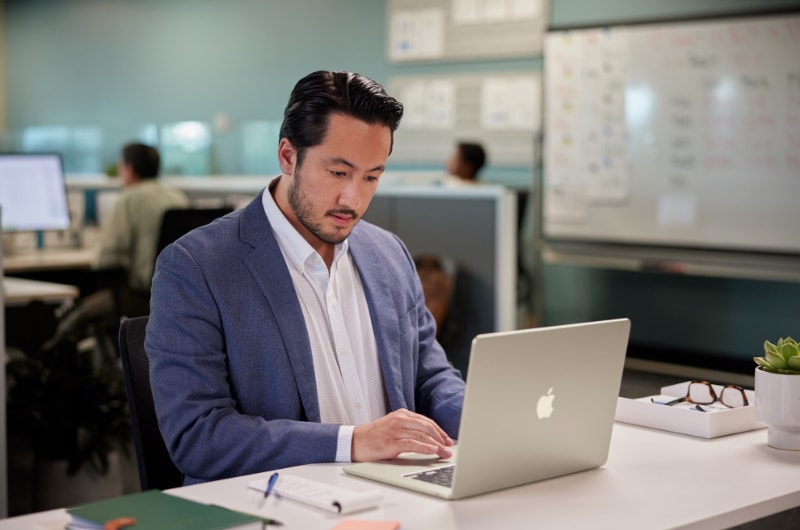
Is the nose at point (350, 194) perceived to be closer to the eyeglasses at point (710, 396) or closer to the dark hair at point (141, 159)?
the eyeglasses at point (710, 396)

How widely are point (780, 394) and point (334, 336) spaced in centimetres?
71

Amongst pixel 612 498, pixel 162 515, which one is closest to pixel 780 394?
pixel 612 498

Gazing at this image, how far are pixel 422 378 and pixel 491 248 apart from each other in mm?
2654

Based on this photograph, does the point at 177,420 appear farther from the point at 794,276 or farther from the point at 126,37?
the point at 126,37

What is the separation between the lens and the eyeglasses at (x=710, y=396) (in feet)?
6.01

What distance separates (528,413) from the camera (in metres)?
1.39

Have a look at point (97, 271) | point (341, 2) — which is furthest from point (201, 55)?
point (97, 271)

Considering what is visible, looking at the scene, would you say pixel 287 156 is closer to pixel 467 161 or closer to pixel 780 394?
pixel 780 394

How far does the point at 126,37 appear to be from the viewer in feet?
30.6

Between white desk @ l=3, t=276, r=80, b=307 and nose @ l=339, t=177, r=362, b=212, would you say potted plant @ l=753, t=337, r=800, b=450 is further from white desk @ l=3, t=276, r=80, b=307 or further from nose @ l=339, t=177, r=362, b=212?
white desk @ l=3, t=276, r=80, b=307

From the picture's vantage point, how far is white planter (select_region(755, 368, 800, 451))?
5.35 ft

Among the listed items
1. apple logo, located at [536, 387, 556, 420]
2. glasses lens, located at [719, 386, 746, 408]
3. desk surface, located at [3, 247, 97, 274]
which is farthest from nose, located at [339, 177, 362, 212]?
desk surface, located at [3, 247, 97, 274]

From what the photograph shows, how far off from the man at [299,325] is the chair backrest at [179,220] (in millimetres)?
2438

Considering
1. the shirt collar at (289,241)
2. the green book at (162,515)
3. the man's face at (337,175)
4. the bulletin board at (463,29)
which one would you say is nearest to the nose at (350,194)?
the man's face at (337,175)
